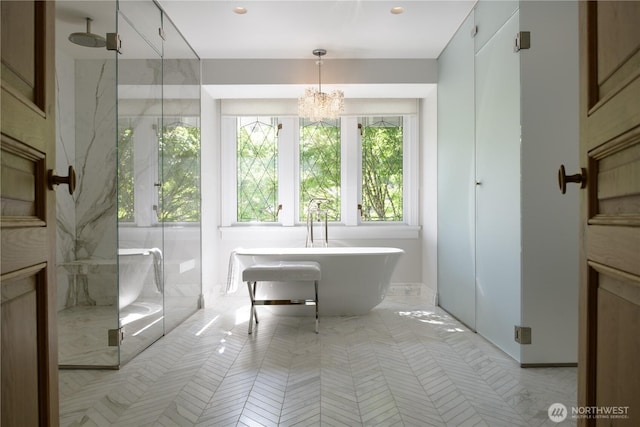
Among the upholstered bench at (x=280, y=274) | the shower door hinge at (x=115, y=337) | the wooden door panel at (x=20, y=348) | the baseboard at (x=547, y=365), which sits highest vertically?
the wooden door panel at (x=20, y=348)

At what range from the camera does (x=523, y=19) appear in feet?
9.05

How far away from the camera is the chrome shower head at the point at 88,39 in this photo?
2818 mm

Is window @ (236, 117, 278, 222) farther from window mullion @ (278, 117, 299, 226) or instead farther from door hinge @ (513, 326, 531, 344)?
door hinge @ (513, 326, 531, 344)

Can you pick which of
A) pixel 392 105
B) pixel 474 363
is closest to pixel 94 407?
pixel 474 363

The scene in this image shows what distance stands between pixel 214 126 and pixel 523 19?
349 cm

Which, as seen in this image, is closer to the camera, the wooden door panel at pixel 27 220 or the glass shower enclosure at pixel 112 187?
the wooden door panel at pixel 27 220

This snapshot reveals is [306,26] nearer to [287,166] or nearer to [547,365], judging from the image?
[287,166]

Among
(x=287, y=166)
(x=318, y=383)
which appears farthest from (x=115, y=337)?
(x=287, y=166)

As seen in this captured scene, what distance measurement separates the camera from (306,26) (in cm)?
392

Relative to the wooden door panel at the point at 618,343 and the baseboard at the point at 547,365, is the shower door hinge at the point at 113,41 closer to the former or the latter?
the wooden door panel at the point at 618,343

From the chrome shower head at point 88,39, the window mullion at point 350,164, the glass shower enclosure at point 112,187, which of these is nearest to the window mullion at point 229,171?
the window mullion at point 350,164

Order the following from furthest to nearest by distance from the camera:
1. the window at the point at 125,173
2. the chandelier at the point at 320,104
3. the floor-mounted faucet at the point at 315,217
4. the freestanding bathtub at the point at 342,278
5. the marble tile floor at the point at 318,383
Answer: the floor-mounted faucet at the point at 315,217 → the chandelier at the point at 320,104 → the freestanding bathtub at the point at 342,278 → the window at the point at 125,173 → the marble tile floor at the point at 318,383

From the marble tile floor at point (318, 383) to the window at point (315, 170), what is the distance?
2.00 meters

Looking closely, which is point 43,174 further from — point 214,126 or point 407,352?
point 214,126
